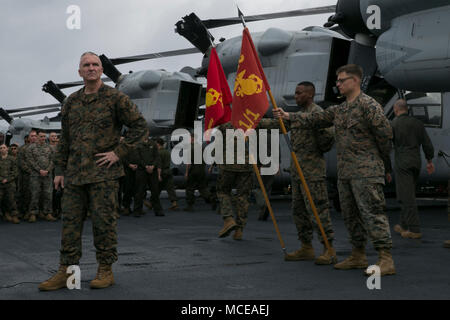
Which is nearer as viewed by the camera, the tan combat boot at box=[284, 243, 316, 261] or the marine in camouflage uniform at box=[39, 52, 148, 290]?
the marine in camouflage uniform at box=[39, 52, 148, 290]

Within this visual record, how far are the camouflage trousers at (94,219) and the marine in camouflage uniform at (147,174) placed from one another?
23.1 ft

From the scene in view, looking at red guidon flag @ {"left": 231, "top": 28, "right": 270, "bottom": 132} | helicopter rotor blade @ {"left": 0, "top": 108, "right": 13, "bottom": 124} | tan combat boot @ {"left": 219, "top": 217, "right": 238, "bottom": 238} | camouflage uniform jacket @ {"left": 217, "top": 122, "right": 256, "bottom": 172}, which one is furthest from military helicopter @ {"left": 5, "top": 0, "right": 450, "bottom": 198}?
helicopter rotor blade @ {"left": 0, "top": 108, "right": 13, "bottom": 124}

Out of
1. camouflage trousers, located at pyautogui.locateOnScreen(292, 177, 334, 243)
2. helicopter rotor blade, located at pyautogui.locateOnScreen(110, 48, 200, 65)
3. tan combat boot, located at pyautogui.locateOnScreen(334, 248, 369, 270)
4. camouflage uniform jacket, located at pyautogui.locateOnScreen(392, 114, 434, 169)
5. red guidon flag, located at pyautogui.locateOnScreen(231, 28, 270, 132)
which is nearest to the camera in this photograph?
tan combat boot, located at pyautogui.locateOnScreen(334, 248, 369, 270)

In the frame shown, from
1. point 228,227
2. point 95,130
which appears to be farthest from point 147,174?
point 95,130

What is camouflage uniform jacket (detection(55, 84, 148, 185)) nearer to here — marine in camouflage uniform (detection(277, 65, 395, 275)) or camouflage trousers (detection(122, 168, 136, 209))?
marine in camouflage uniform (detection(277, 65, 395, 275))

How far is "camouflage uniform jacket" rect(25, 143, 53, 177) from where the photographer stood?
10.8 m

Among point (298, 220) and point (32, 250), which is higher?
point (298, 220)

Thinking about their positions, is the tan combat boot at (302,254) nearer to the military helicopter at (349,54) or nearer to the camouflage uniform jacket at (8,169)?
the military helicopter at (349,54)

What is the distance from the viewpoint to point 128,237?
753 centimetres

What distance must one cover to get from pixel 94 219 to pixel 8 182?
24.1ft

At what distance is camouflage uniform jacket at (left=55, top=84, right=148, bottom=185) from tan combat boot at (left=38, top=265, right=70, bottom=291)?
688mm

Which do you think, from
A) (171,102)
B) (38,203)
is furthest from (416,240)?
(171,102)
